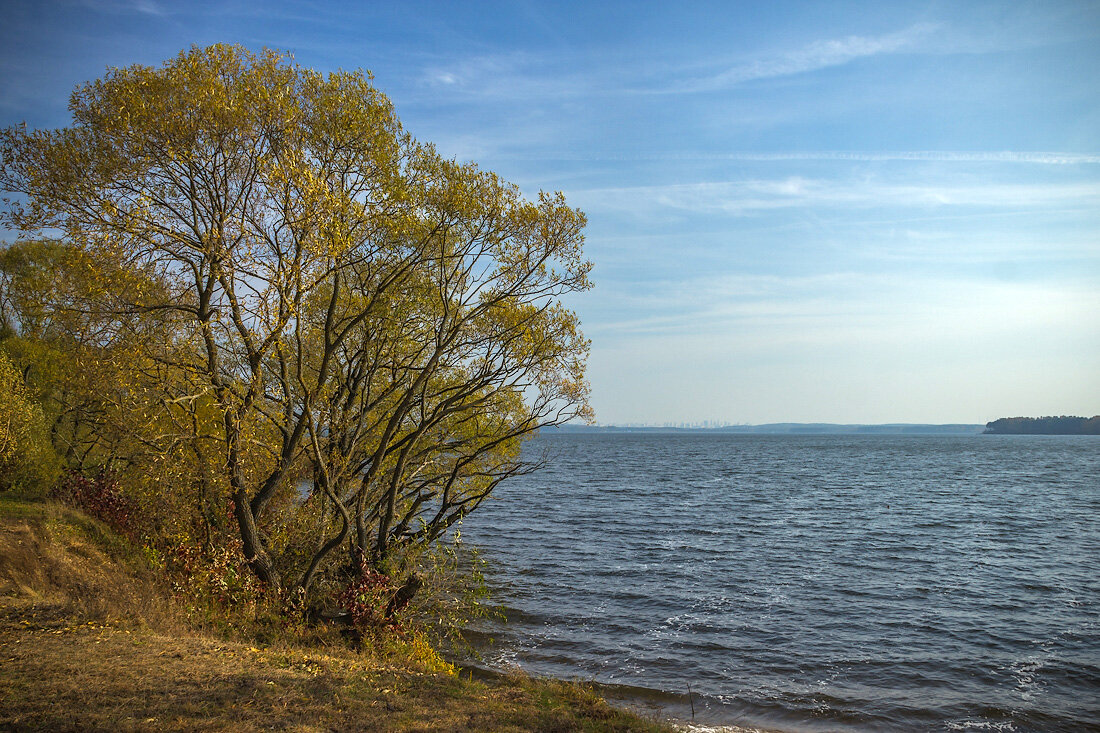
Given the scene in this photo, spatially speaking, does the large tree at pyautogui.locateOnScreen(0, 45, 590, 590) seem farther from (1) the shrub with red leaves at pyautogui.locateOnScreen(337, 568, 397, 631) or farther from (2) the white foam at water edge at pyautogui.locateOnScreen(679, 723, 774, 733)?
(2) the white foam at water edge at pyautogui.locateOnScreen(679, 723, 774, 733)

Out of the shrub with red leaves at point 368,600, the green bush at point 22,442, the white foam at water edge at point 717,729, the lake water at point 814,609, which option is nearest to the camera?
the white foam at water edge at point 717,729

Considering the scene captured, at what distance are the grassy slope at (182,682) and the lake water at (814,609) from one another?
16.3 ft

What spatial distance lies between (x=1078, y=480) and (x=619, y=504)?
58.7 m

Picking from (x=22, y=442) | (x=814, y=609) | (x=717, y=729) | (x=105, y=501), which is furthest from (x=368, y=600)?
(x=22, y=442)

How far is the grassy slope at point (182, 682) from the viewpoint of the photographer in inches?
320

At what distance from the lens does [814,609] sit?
74.0 feet

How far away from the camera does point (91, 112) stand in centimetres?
1260

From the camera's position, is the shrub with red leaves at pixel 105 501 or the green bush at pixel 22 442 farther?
the green bush at pixel 22 442

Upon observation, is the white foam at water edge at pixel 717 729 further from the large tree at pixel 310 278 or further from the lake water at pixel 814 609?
the large tree at pixel 310 278

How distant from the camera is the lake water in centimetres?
1558

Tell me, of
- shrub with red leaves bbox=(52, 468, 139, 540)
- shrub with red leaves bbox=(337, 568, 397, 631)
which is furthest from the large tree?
shrub with red leaves bbox=(52, 468, 139, 540)

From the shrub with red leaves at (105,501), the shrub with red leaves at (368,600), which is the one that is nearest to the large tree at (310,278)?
the shrub with red leaves at (368,600)

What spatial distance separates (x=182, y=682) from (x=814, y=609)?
783 inches

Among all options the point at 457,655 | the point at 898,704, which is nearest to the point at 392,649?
the point at 457,655
